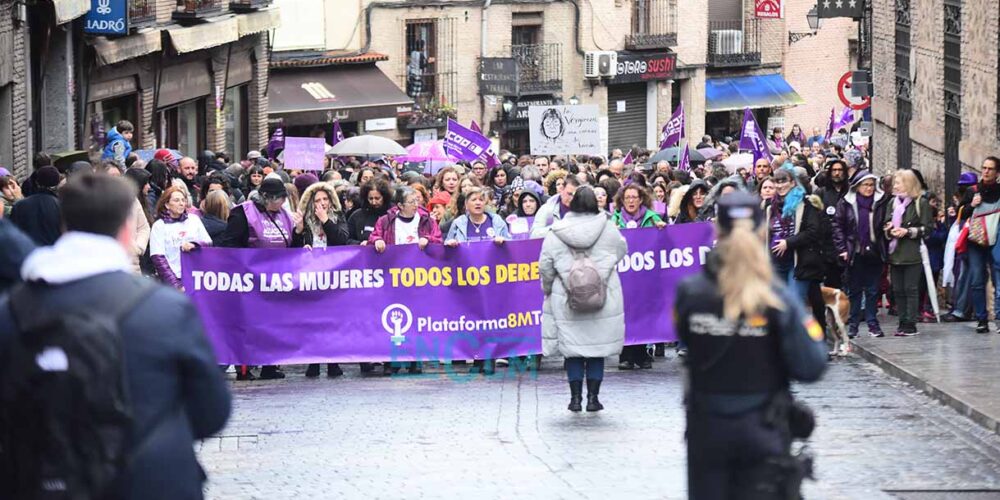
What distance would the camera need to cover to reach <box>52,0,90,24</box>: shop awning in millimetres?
24125

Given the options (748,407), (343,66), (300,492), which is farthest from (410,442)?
(343,66)

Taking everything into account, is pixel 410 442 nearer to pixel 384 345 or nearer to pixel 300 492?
pixel 300 492

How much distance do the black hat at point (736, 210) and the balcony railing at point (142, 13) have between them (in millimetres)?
23032

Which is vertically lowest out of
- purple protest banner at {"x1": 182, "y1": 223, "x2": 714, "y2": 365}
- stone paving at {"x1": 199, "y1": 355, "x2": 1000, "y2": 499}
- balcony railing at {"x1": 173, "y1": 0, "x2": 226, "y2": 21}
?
stone paving at {"x1": 199, "y1": 355, "x2": 1000, "y2": 499}

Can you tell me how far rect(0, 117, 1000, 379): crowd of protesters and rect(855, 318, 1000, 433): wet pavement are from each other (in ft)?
1.23

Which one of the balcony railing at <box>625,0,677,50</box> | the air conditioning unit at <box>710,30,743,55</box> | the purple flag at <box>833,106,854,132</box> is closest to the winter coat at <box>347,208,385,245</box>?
the purple flag at <box>833,106,854,132</box>

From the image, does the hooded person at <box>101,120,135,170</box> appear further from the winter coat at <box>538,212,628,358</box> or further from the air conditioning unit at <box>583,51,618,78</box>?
the air conditioning unit at <box>583,51,618,78</box>

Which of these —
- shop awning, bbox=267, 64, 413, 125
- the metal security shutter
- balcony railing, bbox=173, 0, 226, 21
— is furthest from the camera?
the metal security shutter

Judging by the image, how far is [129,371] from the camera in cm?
551

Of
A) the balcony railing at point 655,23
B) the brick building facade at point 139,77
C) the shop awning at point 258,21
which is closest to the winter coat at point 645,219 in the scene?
the brick building facade at point 139,77

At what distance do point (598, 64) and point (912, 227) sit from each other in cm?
3300

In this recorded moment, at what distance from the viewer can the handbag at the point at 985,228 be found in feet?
57.9

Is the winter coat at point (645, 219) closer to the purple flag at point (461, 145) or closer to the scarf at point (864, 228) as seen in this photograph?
the scarf at point (864, 228)

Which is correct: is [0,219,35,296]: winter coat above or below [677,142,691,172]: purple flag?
below
